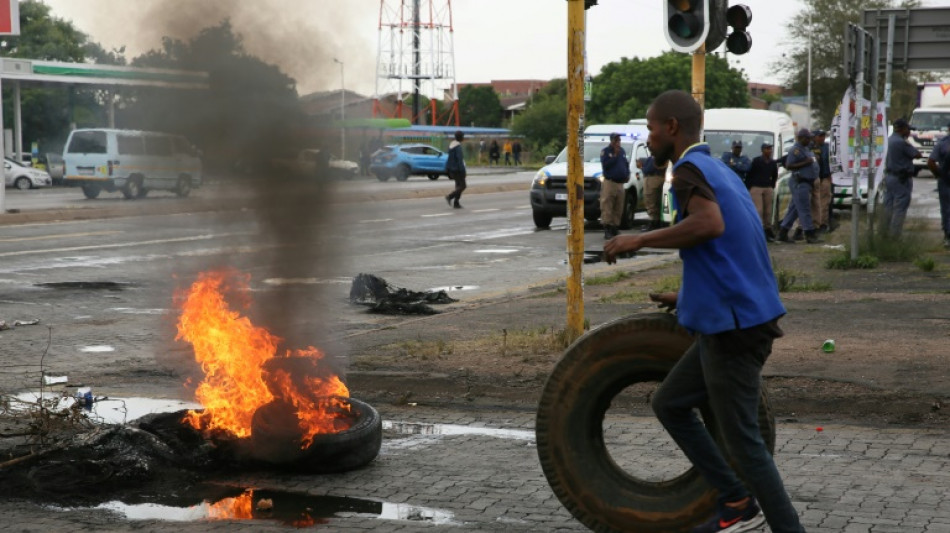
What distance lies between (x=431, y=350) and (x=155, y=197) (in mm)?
3047

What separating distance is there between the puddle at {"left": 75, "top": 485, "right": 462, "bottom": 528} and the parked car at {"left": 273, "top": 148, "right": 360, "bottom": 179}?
1.88 meters

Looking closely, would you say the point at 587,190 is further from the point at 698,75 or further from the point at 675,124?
the point at 675,124

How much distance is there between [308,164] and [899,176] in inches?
558

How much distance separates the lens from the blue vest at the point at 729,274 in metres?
4.44

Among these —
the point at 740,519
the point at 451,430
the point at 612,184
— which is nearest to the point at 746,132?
the point at 612,184

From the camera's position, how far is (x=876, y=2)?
7219cm

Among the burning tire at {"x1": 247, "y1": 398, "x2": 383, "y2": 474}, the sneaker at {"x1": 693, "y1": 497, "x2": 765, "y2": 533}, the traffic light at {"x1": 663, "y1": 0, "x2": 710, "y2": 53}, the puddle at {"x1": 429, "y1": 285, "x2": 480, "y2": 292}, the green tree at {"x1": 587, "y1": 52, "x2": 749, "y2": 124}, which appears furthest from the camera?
the green tree at {"x1": 587, "y1": 52, "x2": 749, "y2": 124}

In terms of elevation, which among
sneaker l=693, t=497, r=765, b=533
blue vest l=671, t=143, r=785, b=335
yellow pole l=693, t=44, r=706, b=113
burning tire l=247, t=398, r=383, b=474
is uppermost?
yellow pole l=693, t=44, r=706, b=113

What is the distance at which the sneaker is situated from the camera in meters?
4.68

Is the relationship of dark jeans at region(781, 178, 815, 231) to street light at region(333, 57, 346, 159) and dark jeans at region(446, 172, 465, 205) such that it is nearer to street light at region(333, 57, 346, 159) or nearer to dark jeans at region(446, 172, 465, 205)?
dark jeans at region(446, 172, 465, 205)

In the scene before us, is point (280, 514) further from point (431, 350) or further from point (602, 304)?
point (602, 304)

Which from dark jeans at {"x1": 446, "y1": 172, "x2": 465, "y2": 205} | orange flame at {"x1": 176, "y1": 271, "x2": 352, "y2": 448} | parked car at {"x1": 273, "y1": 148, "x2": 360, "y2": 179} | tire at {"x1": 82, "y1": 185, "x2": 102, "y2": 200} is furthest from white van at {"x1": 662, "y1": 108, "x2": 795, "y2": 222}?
orange flame at {"x1": 176, "y1": 271, "x2": 352, "y2": 448}

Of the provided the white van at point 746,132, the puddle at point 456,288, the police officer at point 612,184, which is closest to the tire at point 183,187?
the puddle at point 456,288

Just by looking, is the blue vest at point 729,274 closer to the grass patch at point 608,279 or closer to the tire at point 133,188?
the tire at point 133,188
